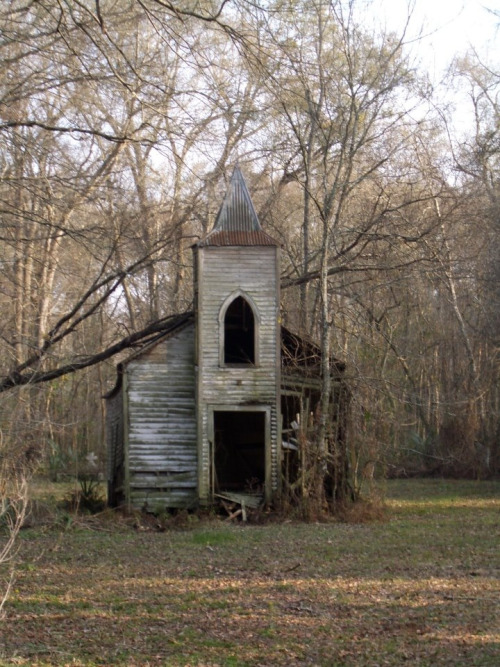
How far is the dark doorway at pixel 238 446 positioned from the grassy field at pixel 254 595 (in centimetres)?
553

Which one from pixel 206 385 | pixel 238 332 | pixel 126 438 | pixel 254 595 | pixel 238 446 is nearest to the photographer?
pixel 254 595

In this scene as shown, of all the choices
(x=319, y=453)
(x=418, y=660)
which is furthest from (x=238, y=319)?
(x=418, y=660)

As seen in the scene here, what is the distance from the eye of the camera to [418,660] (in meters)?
8.01

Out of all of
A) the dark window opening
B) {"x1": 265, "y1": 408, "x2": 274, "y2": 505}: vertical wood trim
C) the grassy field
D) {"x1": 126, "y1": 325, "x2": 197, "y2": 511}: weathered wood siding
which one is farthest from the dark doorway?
the grassy field

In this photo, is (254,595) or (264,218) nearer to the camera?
(254,595)

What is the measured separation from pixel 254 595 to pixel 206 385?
8497 mm

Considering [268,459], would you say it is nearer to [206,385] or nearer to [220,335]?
[206,385]

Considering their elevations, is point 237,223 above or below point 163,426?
above

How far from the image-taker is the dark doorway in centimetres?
2331

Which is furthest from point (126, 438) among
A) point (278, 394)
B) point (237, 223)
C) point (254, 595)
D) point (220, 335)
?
point (254, 595)

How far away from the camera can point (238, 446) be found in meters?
23.8

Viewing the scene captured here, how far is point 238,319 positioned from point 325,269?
12.4ft

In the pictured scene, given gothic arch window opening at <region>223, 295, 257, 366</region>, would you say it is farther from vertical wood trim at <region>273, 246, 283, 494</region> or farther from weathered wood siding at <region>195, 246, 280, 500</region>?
vertical wood trim at <region>273, 246, 283, 494</region>

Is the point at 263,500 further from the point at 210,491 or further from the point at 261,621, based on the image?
the point at 261,621
